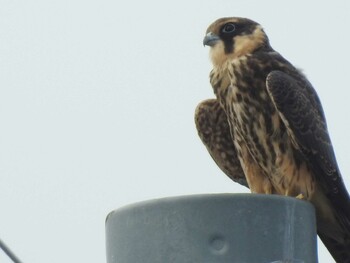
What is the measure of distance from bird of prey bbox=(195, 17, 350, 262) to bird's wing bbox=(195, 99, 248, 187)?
27 cm

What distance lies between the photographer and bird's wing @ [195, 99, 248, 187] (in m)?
6.61

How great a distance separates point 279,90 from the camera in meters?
5.74

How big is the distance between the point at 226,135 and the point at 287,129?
91 centimetres

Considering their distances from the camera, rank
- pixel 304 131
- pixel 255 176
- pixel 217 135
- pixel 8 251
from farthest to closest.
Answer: pixel 217 135, pixel 255 176, pixel 304 131, pixel 8 251

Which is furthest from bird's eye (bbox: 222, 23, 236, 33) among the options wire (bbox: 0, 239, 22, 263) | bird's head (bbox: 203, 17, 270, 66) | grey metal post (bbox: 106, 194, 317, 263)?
wire (bbox: 0, 239, 22, 263)

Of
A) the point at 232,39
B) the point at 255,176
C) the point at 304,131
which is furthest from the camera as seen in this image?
the point at 232,39

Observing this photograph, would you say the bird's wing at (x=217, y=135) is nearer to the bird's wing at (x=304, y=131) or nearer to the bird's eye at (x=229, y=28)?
the bird's eye at (x=229, y=28)

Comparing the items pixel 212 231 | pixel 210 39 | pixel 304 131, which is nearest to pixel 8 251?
pixel 212 231

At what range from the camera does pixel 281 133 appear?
19.1 feet

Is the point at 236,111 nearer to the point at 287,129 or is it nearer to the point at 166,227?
the point at 287,129

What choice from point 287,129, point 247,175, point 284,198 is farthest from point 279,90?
point 284,198

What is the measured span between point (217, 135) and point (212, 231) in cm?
321

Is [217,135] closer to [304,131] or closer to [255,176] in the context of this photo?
[255,176]

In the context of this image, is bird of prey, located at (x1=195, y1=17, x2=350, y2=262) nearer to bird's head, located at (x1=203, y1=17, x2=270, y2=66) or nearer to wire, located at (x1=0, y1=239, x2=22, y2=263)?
bird's head, located at (x1=203, y1=17, x2=270, y2=66)
